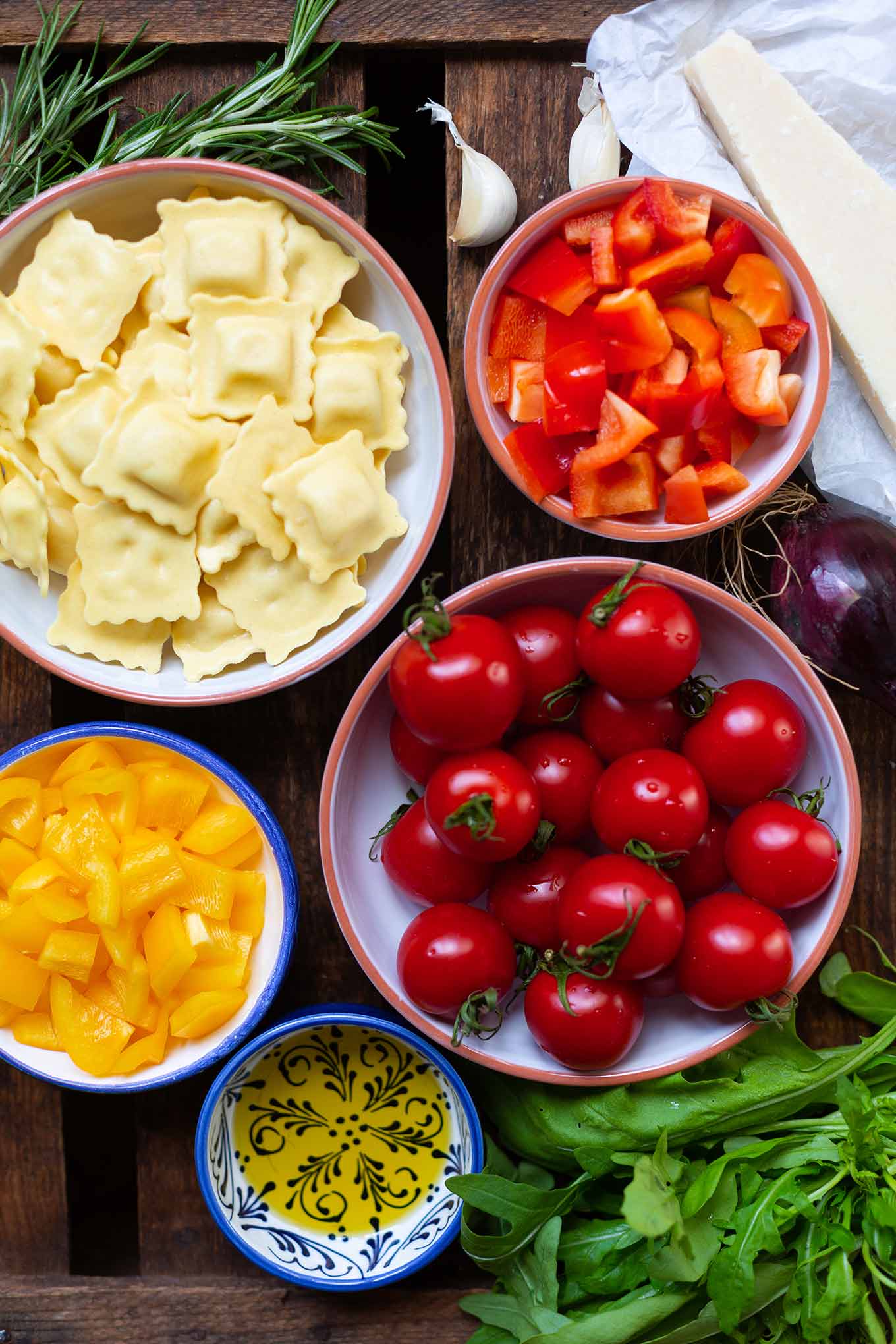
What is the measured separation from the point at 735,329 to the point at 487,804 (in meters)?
0.62

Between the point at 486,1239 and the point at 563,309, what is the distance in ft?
3.54

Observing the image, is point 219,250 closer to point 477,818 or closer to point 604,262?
point 604,262

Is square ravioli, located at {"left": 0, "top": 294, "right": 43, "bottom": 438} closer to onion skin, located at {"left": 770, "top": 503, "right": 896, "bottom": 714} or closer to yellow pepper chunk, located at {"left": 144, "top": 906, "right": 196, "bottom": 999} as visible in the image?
yellow pepper chunk, located at {"left": 144, "top": 906, "right": 196, "bottom": 999}

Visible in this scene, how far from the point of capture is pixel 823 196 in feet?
4.23

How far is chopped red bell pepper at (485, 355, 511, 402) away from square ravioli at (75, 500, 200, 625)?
1.29ft

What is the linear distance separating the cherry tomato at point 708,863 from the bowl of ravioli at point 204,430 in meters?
0.46

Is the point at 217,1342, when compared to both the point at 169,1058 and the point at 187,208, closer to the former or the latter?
the point at 169,1058

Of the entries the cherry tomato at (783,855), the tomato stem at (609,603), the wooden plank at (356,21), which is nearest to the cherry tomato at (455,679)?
the tomato stem at (609,603)

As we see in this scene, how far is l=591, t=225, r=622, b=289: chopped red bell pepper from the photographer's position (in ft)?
3.92

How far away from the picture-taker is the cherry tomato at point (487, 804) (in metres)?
1.10

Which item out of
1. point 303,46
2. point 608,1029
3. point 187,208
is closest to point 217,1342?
point 608,1029

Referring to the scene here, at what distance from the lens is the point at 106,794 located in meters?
1.26

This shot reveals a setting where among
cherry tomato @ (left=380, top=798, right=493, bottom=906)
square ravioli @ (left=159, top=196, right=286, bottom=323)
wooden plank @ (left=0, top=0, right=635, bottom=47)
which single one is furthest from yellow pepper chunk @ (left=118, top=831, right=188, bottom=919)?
wooden plank @ (left=0, top=0, right=635, bottom=47)

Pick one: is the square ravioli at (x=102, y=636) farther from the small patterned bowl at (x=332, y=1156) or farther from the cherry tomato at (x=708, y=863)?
the cherry tomato at (x=708, y=863)
